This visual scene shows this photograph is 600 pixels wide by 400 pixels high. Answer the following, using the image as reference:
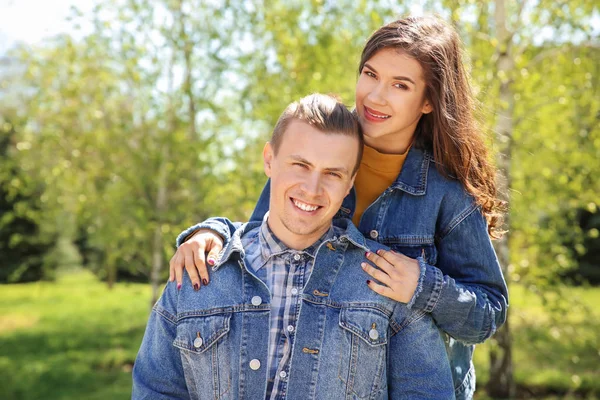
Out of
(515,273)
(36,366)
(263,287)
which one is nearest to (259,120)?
(515,273)

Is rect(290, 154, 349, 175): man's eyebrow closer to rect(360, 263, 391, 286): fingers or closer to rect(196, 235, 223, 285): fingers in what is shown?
rect(360, 263, 391, 286): fingers

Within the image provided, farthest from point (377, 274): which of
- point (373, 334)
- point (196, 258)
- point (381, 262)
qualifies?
point (196, 258)

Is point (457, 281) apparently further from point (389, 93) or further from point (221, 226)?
point (221, 226)

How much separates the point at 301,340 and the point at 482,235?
30.3 inches

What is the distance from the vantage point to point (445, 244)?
2354mm

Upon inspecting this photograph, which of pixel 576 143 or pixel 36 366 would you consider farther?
pixel 36 366

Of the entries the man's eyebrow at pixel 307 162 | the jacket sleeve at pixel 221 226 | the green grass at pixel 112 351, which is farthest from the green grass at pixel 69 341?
the man's eyebrow at pixel 307 162

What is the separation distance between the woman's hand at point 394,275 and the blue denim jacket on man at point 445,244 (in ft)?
0.11

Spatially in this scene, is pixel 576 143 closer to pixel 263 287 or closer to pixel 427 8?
pixel 427 8

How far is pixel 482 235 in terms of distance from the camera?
232cm

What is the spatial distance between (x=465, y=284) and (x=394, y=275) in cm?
33

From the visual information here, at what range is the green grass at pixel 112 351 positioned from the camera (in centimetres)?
672

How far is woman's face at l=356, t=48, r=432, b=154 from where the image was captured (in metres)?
2.39

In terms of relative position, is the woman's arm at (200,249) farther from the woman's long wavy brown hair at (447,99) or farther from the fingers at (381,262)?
the woman's long wavy brown hair at (447,99)
